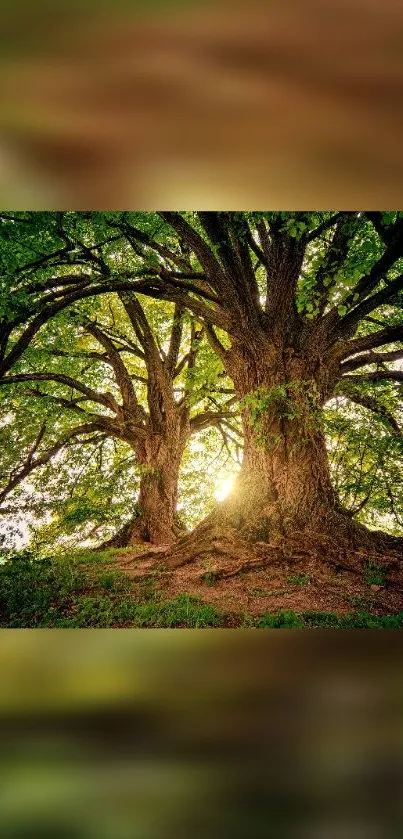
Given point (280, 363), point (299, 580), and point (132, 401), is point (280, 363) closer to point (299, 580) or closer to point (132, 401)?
point (299, 580)

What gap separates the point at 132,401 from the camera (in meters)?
11.9

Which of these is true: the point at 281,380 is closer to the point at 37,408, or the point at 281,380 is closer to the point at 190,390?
the point at 190,390

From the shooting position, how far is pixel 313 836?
0.74m

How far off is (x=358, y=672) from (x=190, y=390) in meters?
10.2

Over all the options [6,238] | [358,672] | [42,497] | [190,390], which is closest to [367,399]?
[190,390]

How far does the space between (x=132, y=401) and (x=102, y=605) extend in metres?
6.06

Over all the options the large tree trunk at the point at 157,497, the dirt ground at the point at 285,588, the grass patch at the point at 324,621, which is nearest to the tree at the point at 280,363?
the dirt ground at the point at 285,588

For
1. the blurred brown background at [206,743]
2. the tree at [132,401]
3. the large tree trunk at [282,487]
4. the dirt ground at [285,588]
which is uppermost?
the tree at [132,401]

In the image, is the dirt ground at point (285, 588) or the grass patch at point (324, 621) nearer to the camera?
the grass patch at point (324, 621)

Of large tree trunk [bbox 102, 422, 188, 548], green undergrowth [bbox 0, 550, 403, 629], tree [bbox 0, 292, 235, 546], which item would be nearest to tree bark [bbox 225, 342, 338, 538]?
green undergrowth [bbox 0, 550, 403, 629]

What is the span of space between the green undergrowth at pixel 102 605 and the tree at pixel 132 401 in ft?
8.84

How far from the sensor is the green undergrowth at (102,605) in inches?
216
